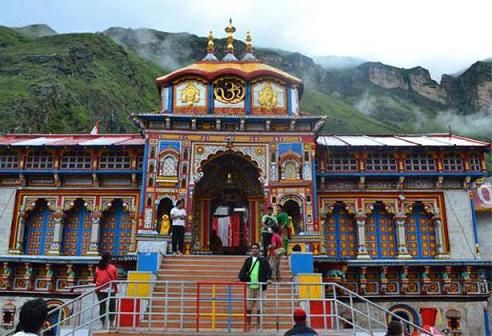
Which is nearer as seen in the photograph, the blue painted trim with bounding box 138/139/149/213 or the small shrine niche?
the blue painted trim with bounding box 138/139/149/213

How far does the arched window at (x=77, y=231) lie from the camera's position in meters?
21.6

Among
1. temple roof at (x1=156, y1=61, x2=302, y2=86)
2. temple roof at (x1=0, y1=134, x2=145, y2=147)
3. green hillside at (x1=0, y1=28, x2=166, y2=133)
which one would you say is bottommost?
temple roof at (x1=0, y1=134, x2=145, y2=147)

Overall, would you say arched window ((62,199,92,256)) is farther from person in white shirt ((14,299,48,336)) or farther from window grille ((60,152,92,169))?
person in white shirt ((14,299,48,336))

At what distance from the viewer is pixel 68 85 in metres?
60.0

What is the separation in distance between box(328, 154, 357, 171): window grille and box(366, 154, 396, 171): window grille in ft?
2.19

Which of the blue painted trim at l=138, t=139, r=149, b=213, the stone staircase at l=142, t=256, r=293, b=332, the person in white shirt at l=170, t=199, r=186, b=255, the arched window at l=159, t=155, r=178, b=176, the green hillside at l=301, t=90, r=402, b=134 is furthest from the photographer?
the green hillside at l=301, t=90, r=402, b=134

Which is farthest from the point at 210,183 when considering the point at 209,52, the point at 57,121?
the point at 57,121

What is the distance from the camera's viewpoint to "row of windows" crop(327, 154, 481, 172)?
22.1 metres

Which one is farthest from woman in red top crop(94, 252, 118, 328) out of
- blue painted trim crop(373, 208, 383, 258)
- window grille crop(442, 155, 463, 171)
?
window grille crop(442, 155, 463, 171)

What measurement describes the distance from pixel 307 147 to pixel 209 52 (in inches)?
291

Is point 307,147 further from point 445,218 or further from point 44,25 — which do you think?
point 44,25

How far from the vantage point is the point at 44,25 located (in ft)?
423

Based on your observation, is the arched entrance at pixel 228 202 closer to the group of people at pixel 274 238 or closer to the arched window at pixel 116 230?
the arched window at pixel 116 230

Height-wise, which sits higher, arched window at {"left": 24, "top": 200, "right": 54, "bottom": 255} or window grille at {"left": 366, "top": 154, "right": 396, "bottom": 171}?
window grille at {"left": 366, "top": 154, "right": 396, "bottom": 171}
